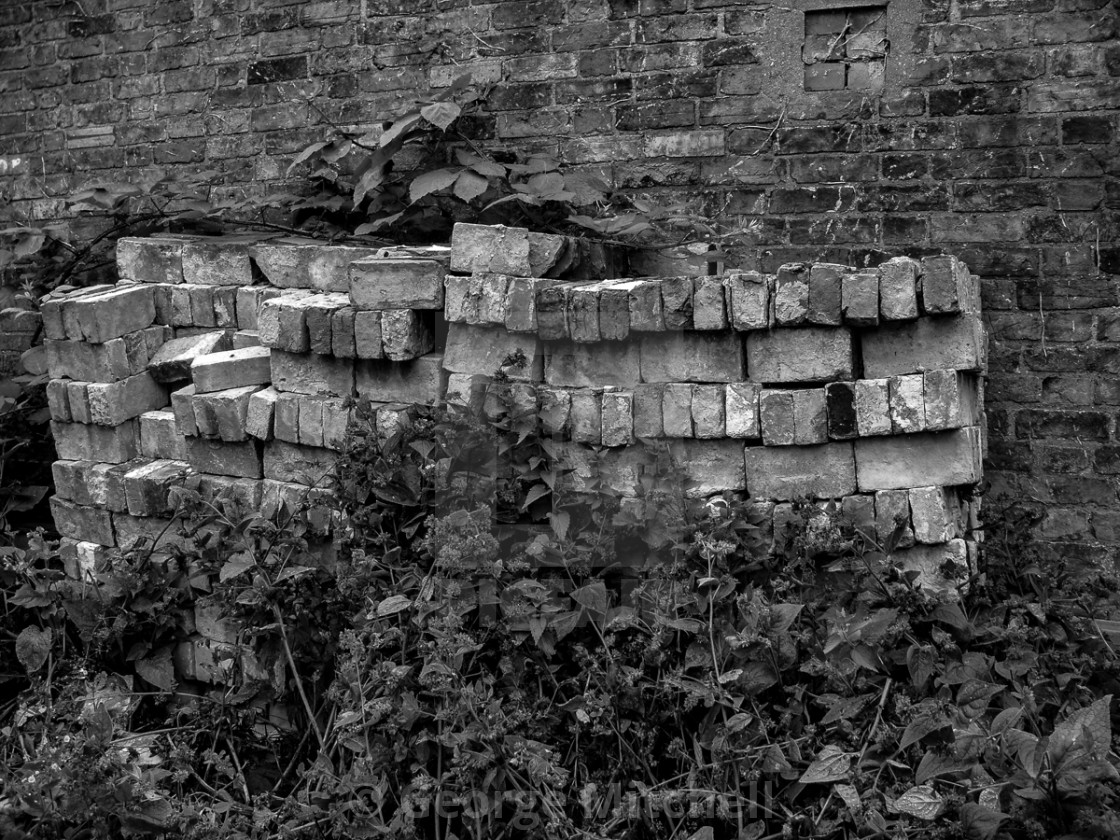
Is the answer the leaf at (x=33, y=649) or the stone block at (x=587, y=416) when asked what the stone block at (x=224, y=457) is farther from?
the stone block at (x=587, y=416)

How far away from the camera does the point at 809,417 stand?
3268 millimetres

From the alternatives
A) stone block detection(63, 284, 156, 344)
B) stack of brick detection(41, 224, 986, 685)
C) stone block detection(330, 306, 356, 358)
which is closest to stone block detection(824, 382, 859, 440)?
stack of brick detection(41, 224, 986, 685)

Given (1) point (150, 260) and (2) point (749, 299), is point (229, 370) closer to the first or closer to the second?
(1) point (150, 260)

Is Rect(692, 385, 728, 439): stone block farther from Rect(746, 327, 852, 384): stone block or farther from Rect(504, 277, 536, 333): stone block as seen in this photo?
Rect(504, 277, 536, 333): stone block

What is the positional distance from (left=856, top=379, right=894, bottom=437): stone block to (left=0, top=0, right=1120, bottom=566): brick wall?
137 centimetres

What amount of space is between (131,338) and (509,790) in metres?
2.62

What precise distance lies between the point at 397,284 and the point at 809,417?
1428 mm

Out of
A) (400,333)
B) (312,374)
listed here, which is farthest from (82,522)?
(400,333)

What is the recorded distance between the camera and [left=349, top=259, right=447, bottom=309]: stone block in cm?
358

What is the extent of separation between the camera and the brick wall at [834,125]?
165 inches

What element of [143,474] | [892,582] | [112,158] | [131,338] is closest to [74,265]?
[112,158]

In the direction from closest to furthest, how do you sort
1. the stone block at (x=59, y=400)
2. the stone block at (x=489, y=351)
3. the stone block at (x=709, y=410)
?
the stone block at (x=709, y=410) < the stone block at (x=489, y=351) < the stone block at (x=59, y=400)

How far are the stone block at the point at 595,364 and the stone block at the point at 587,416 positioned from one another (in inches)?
3.0

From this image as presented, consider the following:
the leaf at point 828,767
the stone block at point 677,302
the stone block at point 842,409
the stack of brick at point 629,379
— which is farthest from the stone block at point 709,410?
the leaf at point 828,767
